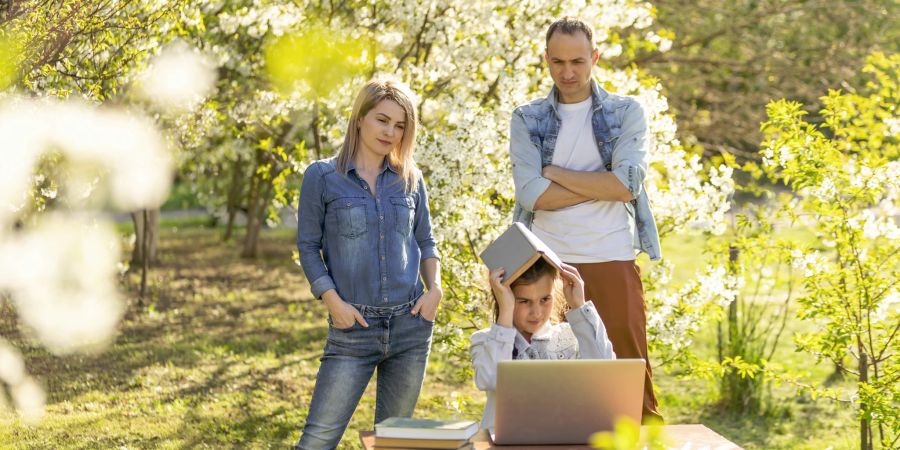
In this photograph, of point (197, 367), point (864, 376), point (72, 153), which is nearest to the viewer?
point (864, 376)

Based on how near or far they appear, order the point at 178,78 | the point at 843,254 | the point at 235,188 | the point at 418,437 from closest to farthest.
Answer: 1. the point at 418,437
2. the point at 843,254
3. the point at 178,78
4. the point at 235,188

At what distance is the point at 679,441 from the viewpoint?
312cm

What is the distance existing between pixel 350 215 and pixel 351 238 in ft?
0.25

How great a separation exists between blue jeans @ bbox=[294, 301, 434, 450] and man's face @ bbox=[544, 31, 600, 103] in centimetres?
99

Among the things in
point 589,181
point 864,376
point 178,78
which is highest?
point 178,78

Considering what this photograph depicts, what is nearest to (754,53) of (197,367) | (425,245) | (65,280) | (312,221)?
(197,367)

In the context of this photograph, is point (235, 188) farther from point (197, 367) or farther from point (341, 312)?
point (341, 312)

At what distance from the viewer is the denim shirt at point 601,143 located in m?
4.11

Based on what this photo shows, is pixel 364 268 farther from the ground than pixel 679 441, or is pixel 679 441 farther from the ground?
pixel 364 268

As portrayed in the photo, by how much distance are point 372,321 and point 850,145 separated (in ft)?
9.14

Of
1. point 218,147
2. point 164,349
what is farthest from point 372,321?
point 218,147

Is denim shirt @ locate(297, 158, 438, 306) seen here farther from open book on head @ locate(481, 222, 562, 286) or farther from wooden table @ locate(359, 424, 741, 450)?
wooden table @ locate(359, 424, 741, 450)

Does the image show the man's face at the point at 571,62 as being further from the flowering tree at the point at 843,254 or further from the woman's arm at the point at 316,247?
the flowering tree at the point at 843,254

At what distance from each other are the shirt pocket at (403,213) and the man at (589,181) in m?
0.48
